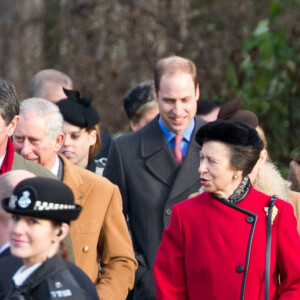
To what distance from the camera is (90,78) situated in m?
16.2

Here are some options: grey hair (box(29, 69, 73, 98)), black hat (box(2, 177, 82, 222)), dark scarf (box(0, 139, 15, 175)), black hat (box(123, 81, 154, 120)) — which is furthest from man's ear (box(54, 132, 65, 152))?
grey hair (box(29, 69, 73, 98))

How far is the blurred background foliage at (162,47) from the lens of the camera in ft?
42.7

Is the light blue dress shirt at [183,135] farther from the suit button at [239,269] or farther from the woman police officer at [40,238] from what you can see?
the woman police officer at [40,238]

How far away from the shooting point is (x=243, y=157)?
6.22m

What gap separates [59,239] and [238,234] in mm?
1805

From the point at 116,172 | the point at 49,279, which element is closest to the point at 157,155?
the point at 116,172

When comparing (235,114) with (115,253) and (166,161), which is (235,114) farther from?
(115,253)

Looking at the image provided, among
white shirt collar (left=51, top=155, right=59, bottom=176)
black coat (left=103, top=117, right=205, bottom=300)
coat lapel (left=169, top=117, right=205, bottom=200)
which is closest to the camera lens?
white shirt collar (left=51, top=155, right=59, bottom=176)

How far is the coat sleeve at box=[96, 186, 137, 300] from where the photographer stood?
6449mm

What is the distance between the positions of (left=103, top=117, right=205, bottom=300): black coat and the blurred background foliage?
455 cm

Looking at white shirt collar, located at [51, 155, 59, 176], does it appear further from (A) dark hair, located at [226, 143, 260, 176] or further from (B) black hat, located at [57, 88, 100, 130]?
(B) black hat, located at [57, 88, 100, 130]

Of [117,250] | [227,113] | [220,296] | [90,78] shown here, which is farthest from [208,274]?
[90,78]

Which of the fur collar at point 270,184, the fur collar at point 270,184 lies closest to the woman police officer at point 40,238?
the fur collar at point 270,184

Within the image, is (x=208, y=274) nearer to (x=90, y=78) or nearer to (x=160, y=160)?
(x=160, y=160)
